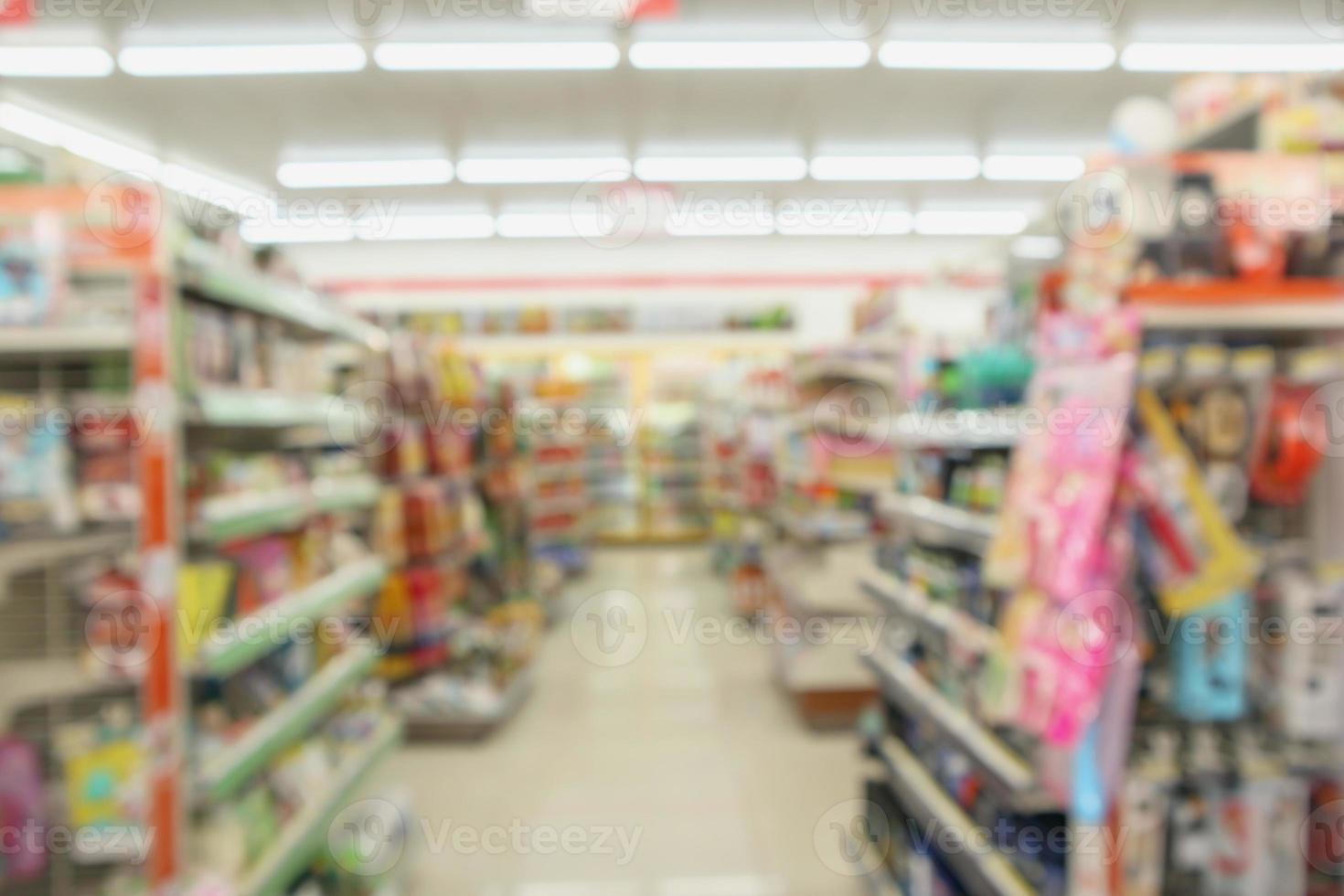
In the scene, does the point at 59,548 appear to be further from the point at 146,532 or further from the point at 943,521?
the point at 943,521

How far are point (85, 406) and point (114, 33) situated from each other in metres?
5.16

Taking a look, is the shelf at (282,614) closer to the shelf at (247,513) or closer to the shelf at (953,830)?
the shelf at (247,513)

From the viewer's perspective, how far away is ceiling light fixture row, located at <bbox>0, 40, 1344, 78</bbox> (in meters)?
5.50

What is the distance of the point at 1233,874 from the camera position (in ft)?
5.60

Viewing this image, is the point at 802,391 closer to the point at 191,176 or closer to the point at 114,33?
the point at 114,33

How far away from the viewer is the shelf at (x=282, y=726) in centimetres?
193

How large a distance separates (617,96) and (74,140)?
5.24 m

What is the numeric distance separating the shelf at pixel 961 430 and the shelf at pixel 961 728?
30.7 inches

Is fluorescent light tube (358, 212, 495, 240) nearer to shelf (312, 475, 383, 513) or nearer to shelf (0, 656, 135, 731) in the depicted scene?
shelf (312, 475, 383, 513)

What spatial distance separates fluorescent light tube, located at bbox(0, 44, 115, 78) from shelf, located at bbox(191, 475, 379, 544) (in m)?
4.57

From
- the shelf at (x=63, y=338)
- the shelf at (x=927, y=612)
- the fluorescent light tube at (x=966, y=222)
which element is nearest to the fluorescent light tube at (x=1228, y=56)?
the fluorescent light tube at (x=966, y=222)

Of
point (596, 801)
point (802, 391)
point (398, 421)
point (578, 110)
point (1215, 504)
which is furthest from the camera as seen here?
point (578, 110)

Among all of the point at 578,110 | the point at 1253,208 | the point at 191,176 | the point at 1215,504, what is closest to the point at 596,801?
the point at 1215,504

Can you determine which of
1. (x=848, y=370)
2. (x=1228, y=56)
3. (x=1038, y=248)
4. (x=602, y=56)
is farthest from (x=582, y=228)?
(x=1038, y=248)
